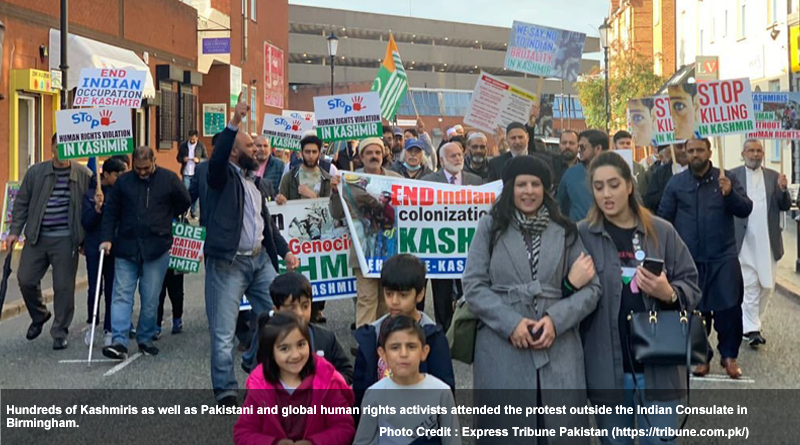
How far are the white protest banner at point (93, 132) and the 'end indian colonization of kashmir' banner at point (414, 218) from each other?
120 inches

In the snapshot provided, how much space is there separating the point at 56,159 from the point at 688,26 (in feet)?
138

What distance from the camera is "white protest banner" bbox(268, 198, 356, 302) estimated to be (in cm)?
948

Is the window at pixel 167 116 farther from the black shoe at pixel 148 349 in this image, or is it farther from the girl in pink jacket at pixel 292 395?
the girl in pink jacket at pixel 292 395

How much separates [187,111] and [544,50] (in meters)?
21.7

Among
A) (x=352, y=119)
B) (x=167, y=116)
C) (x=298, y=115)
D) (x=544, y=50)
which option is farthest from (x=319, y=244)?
(x=167, y=116)

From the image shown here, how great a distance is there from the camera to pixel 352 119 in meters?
12.7

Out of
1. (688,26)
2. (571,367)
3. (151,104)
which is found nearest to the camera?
(571,367)

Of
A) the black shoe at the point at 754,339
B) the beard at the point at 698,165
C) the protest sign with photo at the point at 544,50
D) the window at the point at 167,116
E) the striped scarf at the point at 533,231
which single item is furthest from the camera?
the window at the point at 167,116

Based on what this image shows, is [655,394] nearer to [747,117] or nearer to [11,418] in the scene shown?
[11,418]

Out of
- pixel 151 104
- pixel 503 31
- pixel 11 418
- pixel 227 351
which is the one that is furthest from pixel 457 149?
pixel 503 31

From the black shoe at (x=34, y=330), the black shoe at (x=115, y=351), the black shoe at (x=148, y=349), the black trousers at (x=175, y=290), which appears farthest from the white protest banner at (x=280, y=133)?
the black shoe at (x=115, y=351)

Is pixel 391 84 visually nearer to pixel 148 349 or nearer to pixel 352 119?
pixel 352 119

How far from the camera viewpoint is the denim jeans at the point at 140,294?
9.38 meters

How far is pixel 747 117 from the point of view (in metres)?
10.0
